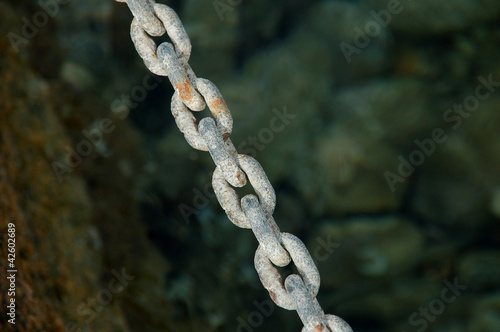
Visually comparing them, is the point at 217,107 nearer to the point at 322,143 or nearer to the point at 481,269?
the point at 322,143

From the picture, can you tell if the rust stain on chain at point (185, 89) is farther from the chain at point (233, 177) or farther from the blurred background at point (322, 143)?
the blurred background at point (322, 143)

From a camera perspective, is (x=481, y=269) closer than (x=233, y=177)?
No

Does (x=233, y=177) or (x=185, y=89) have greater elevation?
(x=185, y=89)

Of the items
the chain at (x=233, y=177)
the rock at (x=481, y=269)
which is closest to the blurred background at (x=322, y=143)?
the rock at (x=481, y=269)

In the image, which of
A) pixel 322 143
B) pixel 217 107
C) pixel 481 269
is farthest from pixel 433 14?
pixel 217 107

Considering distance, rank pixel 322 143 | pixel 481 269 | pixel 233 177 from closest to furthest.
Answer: pixel 233 177 < pixel 481 269 < pixel 322 143

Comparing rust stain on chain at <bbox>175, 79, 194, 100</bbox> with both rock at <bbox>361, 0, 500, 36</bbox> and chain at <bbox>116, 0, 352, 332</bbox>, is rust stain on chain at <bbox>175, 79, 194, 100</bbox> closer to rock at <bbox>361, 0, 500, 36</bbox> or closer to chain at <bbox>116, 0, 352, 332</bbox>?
chain at <bbox>116, 0, 352, 332</bbox>

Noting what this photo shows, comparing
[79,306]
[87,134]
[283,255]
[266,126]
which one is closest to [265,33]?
[266,126]

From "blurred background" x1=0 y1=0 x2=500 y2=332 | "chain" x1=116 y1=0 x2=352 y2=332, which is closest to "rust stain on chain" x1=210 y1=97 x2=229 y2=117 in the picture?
"chain" x1=116 y1=0 x2=352 y2=332
